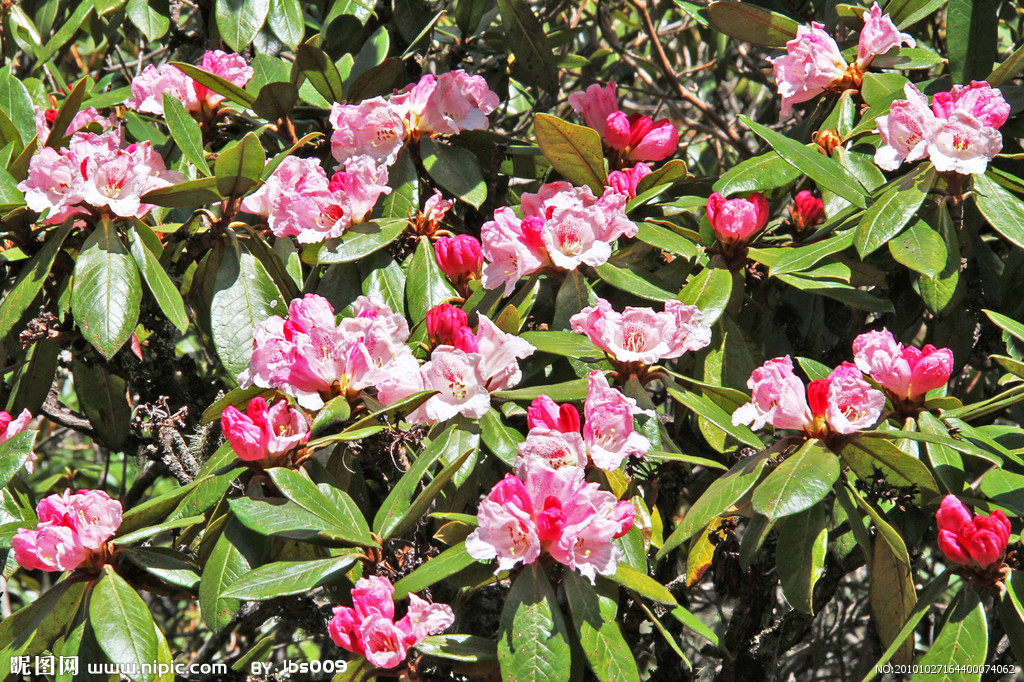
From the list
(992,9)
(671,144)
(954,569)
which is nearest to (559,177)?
(671,144)

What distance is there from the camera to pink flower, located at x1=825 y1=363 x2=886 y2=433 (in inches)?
47.9

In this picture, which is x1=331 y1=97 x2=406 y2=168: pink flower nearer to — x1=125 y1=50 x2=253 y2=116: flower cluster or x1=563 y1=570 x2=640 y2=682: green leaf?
x1=125 y1=50 x2=253 y2=116: flower cluster

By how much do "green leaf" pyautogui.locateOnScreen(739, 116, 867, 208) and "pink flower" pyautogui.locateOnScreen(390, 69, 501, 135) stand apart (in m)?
0.51

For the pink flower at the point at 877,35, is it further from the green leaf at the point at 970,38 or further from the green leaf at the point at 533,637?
the green leaf at the point at 533,637

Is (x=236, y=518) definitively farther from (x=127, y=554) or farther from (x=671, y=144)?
(x=671, y=144)

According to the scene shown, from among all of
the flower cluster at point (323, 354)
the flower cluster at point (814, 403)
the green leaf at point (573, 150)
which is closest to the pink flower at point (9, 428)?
the flower cluster at point (323, 354)

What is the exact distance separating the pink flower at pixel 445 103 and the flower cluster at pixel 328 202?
Answer: 6.5 inches

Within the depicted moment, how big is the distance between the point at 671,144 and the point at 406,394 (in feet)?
2.51

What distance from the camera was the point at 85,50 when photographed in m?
3.01

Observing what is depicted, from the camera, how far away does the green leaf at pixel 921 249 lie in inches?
52.6

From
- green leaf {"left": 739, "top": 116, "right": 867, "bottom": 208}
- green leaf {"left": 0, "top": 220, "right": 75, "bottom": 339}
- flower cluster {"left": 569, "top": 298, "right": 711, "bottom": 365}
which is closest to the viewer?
flower cluster {"left": 569, "top": 298, "right": 711, "bottom": 365}

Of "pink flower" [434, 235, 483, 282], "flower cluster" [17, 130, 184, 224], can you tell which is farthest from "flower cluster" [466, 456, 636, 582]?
"flower cluster" [17, 130, 184, 224]

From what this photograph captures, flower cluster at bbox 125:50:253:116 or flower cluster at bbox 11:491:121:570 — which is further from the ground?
flower cluster at bbox 125:50:253:116

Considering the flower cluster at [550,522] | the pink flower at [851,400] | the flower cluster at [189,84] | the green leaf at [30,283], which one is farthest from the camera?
the flower cluster at [189,84]
